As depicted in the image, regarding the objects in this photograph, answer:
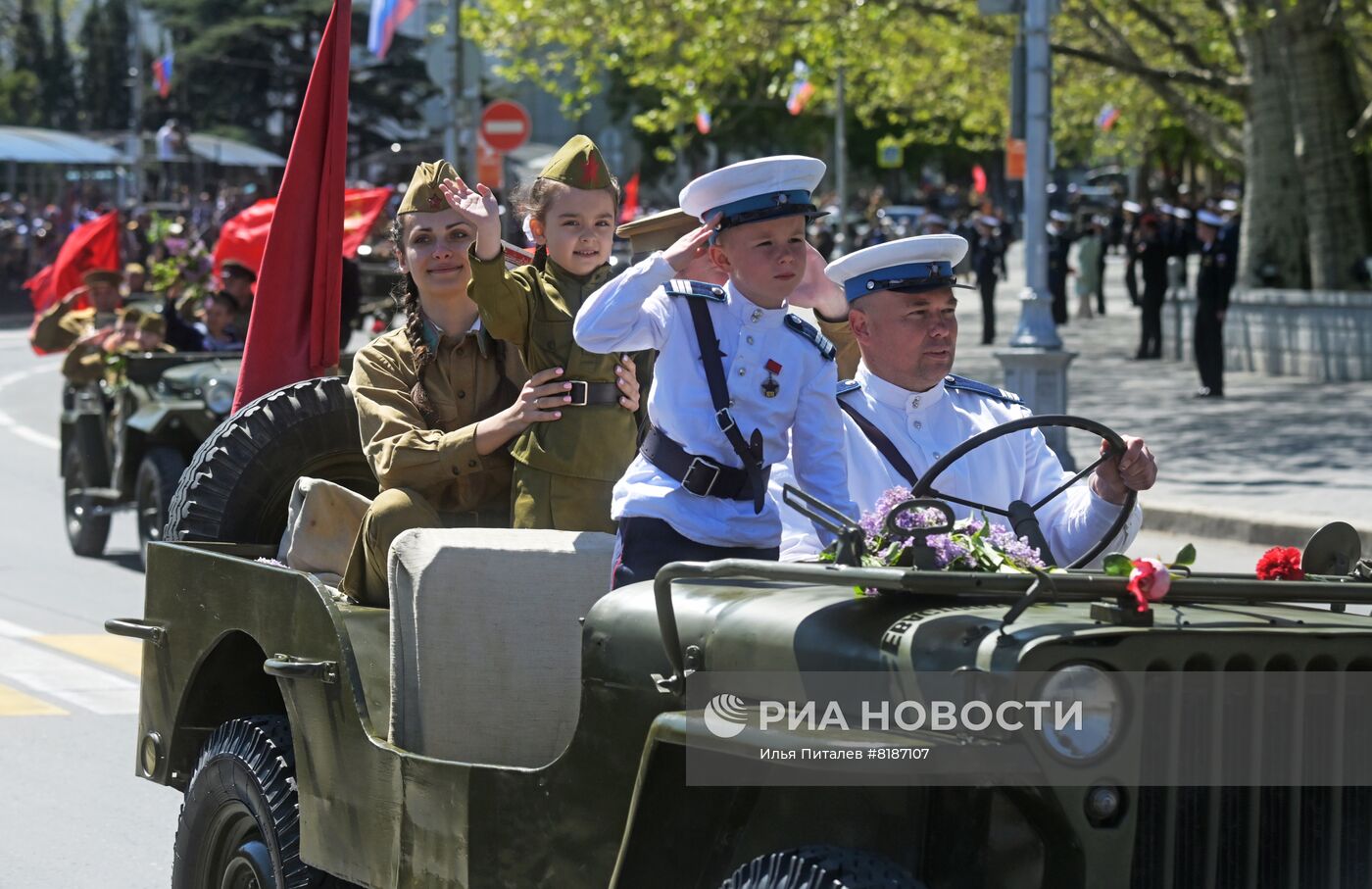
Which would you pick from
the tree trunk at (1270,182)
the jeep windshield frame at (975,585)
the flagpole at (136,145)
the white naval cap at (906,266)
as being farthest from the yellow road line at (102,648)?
the flagpole at (136,145)

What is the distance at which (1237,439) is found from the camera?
58.5 ft

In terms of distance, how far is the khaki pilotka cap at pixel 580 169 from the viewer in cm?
482

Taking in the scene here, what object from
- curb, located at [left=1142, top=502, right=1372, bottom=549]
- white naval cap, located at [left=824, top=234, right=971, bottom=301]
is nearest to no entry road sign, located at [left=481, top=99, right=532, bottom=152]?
curb, located at [left=1142, top=502, right=1372, bottom=549]

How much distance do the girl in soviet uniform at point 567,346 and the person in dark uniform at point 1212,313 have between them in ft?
56.1

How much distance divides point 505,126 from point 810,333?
19.7 meters

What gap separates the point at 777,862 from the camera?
2908mm

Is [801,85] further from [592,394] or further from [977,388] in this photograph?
[977,388]

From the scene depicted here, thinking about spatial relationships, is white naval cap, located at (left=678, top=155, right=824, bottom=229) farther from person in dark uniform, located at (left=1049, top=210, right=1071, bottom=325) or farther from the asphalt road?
person in dark uniform, located at (left=1049, top=210, right=1071, bottom=325)

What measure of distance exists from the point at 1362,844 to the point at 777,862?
85 cm

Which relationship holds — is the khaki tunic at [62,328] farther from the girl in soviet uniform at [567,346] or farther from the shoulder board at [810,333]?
the shoulder board at [810,333]

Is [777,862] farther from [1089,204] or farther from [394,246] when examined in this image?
[1089,204]

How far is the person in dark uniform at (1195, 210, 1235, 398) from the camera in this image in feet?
69.9

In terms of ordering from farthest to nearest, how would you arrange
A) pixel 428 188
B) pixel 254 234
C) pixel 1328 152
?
1. pixel 1328 152
2. pixel 254 234
3. pixel 428 188

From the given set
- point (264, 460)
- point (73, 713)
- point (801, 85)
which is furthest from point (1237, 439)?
point (801, 85)
